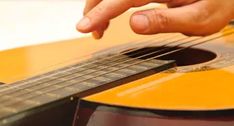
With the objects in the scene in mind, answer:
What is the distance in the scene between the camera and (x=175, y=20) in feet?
2.17

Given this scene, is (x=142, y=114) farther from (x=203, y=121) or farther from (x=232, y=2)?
(x=232, y=2)

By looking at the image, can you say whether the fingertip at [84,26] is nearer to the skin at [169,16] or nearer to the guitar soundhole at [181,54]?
the skin at [169,16]

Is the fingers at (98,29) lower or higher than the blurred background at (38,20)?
higher

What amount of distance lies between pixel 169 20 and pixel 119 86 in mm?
147

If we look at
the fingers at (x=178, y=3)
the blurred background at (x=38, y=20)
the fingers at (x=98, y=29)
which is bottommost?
the blurred background at (x=38, y=20)

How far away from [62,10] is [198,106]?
98 centimetres

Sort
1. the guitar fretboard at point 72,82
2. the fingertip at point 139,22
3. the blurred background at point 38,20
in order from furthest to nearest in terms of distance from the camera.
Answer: the blurred background at point 38,20, the fingertip at point 139,22, the guitar fretboard at point 72,82

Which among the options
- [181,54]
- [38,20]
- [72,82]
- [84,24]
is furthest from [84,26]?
[38,20]

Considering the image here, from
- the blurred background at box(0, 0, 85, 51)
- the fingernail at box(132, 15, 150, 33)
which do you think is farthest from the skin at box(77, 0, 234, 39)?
the blurred background at box(0, 0, 85, 51)

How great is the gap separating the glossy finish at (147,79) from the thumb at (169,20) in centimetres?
6

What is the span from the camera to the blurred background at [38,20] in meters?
1.32

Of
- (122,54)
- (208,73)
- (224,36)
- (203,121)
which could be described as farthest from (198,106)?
(224,36)

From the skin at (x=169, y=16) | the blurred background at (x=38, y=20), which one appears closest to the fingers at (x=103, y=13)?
the skin at (x=169, y=16)

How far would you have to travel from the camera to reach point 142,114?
18.9 inches
